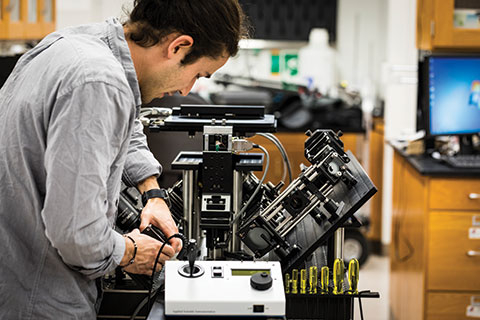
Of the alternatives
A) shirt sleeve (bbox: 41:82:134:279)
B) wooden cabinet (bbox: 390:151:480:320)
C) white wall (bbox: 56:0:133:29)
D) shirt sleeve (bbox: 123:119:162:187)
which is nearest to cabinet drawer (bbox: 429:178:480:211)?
wooden cabinet (bbox: 390:151:480:320)

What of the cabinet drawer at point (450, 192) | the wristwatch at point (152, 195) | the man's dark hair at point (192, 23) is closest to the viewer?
the man's dark hair at point (192, 23)

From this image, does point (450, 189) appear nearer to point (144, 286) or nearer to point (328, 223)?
point (328, 223)

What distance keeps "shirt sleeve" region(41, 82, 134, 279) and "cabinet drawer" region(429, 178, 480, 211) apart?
Answer: 170 cm

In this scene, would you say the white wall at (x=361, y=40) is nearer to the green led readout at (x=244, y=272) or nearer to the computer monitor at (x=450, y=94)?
the computer monitor at (x=450, y=94)

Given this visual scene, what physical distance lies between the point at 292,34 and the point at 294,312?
3874mm

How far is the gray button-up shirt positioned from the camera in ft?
3.28

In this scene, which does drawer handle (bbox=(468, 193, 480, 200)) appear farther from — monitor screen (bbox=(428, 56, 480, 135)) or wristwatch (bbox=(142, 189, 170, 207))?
wristwatch (bbox=(142, 189, 170, 207))

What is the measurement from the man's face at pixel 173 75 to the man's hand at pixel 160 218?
0.26 metres

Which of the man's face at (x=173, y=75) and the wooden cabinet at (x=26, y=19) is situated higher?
the wooden cabinet at (x=26, y=19)

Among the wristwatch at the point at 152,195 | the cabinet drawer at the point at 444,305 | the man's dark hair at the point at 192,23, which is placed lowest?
the cabinet drawer at the point at 444,305

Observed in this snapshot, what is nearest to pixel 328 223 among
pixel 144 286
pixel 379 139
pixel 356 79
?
pixel 144 286

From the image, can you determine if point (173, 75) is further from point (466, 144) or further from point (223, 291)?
point (466, 144)

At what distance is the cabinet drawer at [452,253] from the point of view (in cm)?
244

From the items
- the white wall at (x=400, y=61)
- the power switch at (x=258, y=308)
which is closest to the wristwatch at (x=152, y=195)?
the power switch at (x=258, y=308)
